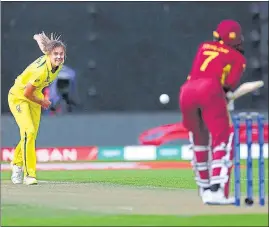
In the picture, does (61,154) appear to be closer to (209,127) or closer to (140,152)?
(140,152)

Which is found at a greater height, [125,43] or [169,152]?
[125,43]

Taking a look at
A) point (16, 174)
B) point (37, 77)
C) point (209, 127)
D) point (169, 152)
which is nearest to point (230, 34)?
point (209, 127)

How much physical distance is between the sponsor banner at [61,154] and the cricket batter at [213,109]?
33.6 feet

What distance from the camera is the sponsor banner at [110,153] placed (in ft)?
61.3

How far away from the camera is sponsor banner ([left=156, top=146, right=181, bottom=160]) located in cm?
1859

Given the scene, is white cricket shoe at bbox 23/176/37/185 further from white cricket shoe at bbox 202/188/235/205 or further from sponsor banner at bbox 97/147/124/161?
sponsor banner at bbox 97/147/124/161

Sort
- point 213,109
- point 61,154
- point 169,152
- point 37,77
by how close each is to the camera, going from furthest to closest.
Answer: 1. point 169,152
2. point 61,154
3. point 37,77
4. point 213,109

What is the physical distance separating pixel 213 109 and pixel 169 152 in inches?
424

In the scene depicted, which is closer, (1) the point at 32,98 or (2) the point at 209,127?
(2) the point at 209,127

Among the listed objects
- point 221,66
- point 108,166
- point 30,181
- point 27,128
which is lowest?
point 30,181

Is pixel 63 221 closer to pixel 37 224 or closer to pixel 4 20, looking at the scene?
pixel 37 224

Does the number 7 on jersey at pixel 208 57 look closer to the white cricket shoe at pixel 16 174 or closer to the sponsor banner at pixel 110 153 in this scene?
the white cricket shoe at pixel 16 174

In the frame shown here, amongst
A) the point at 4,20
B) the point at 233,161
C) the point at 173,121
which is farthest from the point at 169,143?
the point at 233,161

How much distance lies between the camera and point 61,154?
18.6m
